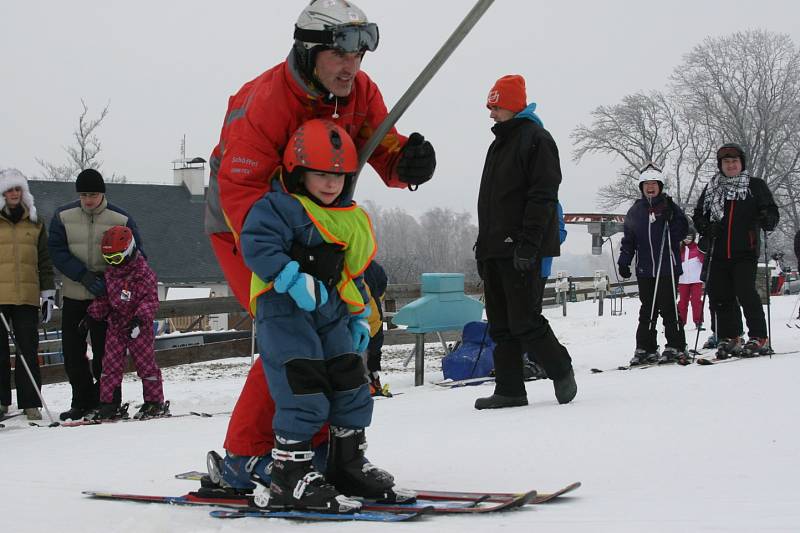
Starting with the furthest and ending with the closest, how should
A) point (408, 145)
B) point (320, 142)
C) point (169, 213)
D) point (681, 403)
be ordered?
point (169, 213)
point (681, 403)
point (408, 145)
point (320, 142)

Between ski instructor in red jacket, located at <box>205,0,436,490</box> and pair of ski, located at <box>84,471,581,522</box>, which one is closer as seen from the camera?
pair of ski, located at <box>84,471,581,522</box>

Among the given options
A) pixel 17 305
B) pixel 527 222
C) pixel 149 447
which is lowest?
pixel 149 447

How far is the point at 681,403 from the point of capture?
4.90 metres

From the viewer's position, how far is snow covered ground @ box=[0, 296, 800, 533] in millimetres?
2648

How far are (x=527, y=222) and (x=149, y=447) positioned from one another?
245 centimetres

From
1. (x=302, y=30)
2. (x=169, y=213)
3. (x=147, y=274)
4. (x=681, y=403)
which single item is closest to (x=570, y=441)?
(x=681, y=403)

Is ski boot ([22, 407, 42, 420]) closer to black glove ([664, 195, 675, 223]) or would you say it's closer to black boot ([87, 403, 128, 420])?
black boot ([87, 403, 128, 420])

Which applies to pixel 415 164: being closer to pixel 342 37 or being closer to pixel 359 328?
pixel 342 37

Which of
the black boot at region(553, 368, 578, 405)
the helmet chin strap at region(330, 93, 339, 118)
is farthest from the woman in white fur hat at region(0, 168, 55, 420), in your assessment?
the helmet chin strap at region(330, 93, 339, 118)

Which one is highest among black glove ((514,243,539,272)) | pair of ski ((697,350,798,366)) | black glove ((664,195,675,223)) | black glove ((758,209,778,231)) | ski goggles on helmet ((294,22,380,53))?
ski goggles on helmet ((294,22,380,53))

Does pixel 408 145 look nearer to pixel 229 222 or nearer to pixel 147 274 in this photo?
pixel 229 222

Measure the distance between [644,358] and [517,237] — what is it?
3.36 metres

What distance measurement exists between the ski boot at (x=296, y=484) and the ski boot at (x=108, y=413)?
415 centimetres

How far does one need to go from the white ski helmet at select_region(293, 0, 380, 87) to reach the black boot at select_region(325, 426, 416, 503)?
1258 mm
